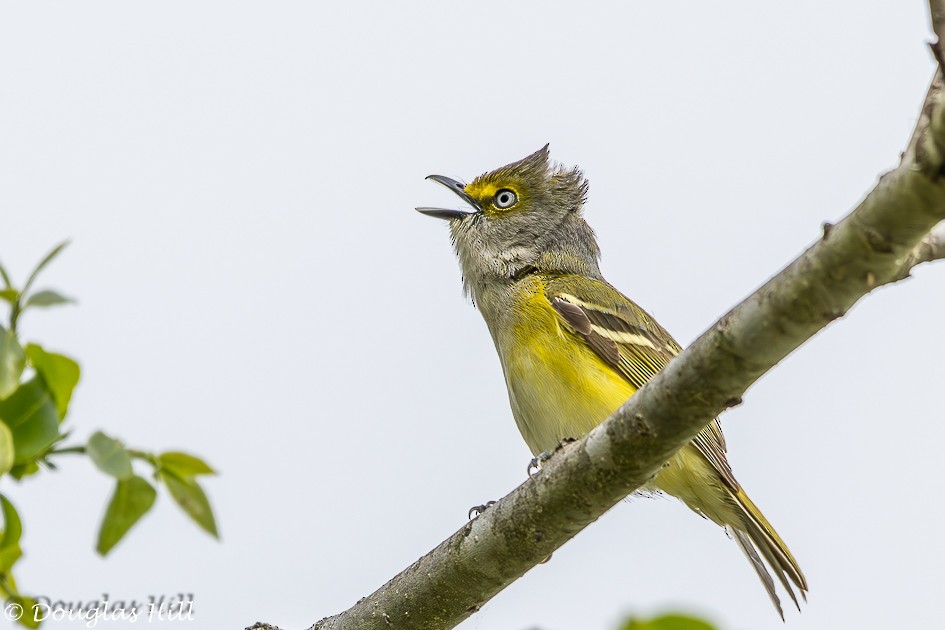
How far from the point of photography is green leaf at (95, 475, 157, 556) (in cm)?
241

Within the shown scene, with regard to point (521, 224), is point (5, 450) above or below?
below

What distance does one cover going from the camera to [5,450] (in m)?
2.23

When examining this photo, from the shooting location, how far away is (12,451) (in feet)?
7.39

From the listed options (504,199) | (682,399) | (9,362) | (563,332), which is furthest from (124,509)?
(504,199)

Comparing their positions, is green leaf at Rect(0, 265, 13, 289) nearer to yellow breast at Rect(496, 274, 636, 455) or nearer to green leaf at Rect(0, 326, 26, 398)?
green leaf at Rect(0, 326, 26, 398)

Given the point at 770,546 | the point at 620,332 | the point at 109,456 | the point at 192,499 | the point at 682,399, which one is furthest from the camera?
the point at 620,332

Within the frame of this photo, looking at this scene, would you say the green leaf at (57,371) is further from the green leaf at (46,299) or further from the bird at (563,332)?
the bird at (563,332)

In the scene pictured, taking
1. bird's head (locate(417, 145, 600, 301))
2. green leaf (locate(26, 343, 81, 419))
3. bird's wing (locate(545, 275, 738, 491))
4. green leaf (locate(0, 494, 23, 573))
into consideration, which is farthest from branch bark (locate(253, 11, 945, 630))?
bird's head (locate(417, 145, 600, 301))

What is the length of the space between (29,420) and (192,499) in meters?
0.41

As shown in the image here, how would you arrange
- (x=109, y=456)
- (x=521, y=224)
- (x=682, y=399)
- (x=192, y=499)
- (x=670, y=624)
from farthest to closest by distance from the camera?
(x=521, y=224), (x=682, y=399), (x=192, y=499), (x=109, y=456), (x=670, y=624)

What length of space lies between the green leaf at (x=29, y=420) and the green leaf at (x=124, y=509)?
193 millimetres

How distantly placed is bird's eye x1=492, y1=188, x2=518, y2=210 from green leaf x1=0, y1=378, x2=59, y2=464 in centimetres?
603

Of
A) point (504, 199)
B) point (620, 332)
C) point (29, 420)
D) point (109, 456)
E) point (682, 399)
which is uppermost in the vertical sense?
point (504, 199)

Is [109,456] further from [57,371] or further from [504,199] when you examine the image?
[504,199]
